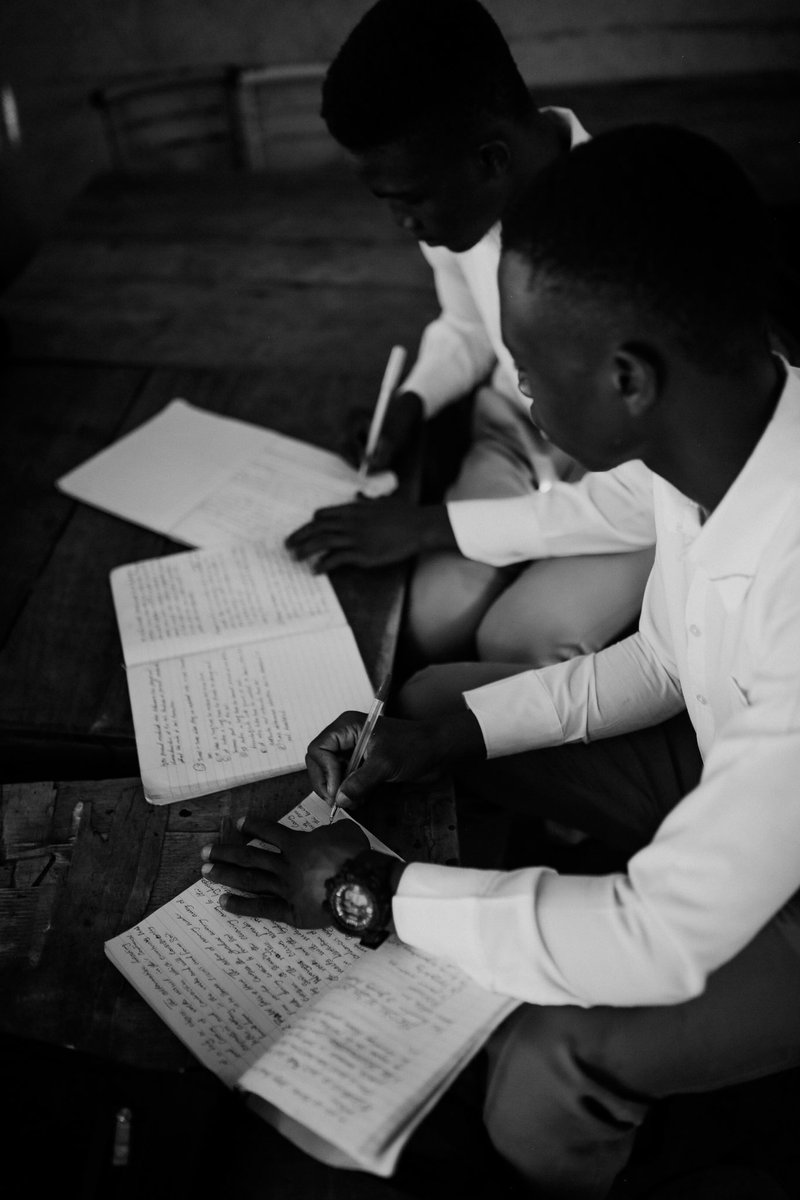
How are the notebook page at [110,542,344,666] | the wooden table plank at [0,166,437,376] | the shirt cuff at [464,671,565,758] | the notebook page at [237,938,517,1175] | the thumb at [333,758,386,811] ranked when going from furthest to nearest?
1. the wooden table plank at [0,166,437,376]
2. the notebook page at [110,542,344,666]
3. the shirt cuff at [464,671,565,758]
4. the thumb at [333,758,386,811]
5. the notebook page at [237,938,517,1175]

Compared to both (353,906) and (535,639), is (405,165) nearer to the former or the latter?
(535,639)

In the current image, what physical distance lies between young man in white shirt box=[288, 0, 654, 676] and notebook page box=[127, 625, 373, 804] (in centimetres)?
16

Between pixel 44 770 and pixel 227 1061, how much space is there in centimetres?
54

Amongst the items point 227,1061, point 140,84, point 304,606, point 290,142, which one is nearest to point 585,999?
point 227,1061

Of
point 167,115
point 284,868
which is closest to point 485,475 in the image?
point 284,868

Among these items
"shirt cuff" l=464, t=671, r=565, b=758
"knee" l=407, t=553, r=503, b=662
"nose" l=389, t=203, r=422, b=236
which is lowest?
"knee" l=407, t=553, r=503, b=662

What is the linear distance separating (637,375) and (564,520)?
2.24 feet

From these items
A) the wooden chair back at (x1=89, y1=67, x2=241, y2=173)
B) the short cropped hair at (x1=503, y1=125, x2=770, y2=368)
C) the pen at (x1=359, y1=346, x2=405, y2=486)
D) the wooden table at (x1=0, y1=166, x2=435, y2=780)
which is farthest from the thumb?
the wooden chair back at (x1=89, y1=67, x2=241, y2=173)

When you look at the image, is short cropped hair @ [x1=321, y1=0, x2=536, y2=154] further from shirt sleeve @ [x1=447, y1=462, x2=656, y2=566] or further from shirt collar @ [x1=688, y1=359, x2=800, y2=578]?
shirt collar @ [x1=688, y1=359, x2=800, y2=578]

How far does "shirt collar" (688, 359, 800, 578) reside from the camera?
2.97 feet

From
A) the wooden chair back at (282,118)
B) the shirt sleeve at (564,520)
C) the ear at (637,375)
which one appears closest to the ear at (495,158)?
the shirt sleeve at (564,520)

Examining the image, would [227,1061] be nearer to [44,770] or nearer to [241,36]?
[44,770]

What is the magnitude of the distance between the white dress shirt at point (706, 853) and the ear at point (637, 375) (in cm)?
14

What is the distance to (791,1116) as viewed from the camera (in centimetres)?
141
